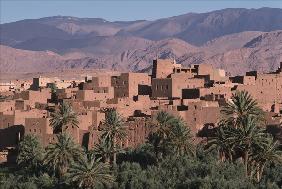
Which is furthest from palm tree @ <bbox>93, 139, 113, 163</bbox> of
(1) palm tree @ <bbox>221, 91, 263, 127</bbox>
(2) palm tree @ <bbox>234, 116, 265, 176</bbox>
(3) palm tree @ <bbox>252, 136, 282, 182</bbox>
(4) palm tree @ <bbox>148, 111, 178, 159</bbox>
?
(3) palm tree @ <bbox>252, 136, 282, 182</bbox>

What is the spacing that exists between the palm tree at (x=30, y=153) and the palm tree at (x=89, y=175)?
5.96 meters

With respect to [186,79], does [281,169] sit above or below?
below

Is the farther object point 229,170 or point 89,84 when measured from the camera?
point 89,84

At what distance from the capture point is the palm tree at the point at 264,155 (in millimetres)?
40156

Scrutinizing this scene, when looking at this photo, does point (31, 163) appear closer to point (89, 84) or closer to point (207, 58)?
point (89, 84)

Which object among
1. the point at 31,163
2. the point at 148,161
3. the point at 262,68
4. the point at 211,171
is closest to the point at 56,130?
the point at 31,163

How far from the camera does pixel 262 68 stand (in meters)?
173

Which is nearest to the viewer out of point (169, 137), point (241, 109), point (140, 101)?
point (241, 109)

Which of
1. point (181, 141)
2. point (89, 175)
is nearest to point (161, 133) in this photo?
point (181, 141)

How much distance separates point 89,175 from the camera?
39.5m

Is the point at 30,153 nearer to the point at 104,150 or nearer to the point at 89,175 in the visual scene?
the point at 104,150

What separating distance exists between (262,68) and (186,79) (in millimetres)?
116189

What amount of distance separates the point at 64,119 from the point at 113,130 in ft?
12.1

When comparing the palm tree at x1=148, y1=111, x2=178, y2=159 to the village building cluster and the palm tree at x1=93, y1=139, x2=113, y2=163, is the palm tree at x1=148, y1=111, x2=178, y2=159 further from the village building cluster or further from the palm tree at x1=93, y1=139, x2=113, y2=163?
the palm tree at x1=93, y1=139, x2=113, y2=163
